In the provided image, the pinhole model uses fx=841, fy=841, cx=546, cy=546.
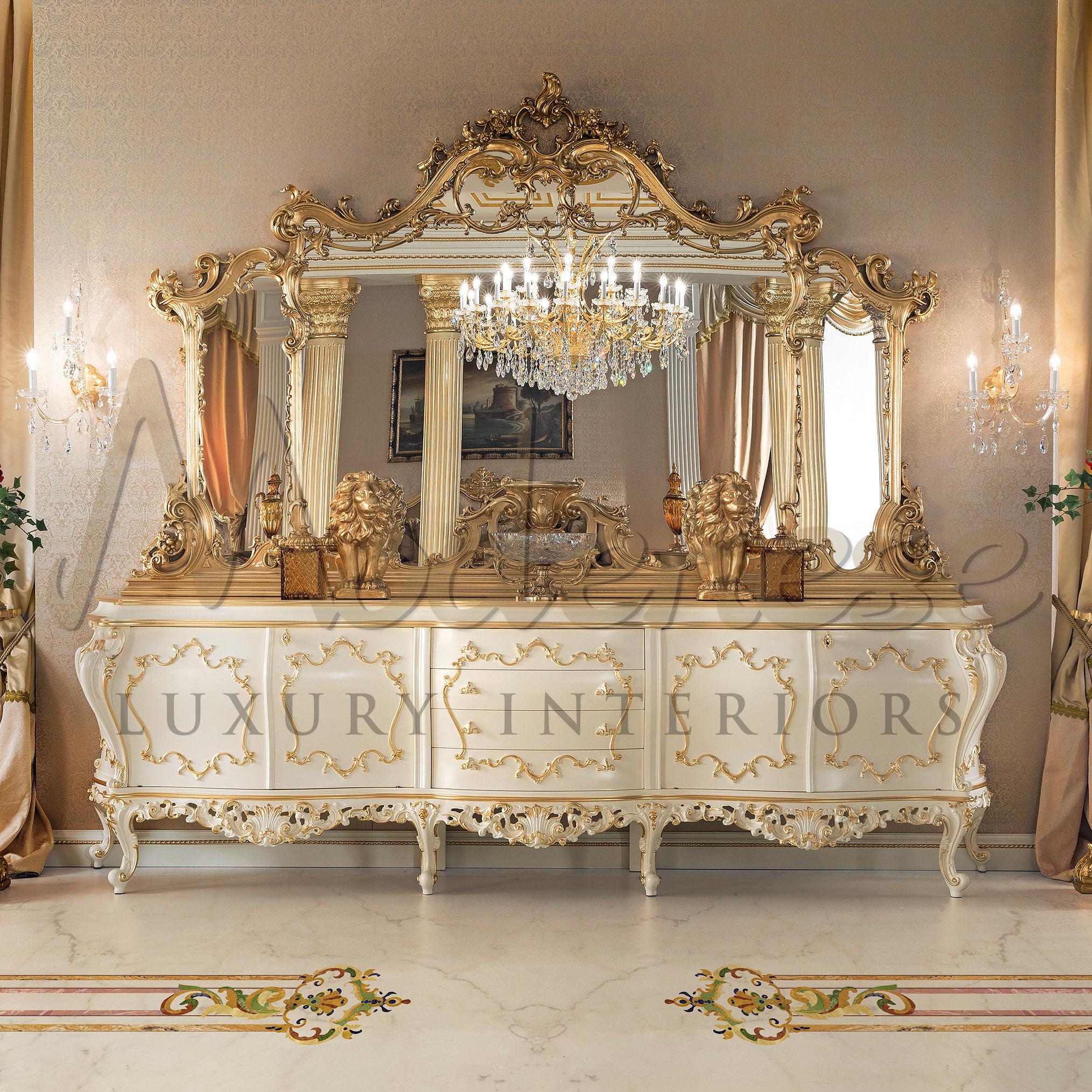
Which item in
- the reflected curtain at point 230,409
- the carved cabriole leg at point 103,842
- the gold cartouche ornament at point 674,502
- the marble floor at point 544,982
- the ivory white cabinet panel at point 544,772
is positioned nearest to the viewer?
the marble floor at point 544,982

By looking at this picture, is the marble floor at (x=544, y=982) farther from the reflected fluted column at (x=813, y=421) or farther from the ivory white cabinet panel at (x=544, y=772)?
the reflected fluted column at (x=813, y=421)

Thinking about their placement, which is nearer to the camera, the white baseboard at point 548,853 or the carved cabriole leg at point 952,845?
the carved cabriole leg at point 952,845

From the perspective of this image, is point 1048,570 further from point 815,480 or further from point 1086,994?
point 1086,994

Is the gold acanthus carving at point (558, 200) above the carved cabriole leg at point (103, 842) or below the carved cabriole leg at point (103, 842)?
above

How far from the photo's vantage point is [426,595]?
9.48ft

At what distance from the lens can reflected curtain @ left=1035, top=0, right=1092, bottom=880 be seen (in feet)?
9.67

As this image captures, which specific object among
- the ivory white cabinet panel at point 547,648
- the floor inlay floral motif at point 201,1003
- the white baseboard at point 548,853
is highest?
the ivory white cabinet panel at point 547,648

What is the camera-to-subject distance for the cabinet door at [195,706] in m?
2.67

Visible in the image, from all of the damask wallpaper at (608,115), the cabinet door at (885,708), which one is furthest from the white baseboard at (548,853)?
the cabinet door at (885,708)

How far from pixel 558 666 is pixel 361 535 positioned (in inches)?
30.5

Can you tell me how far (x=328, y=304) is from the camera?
301cm

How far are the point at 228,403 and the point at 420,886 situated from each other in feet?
5.99

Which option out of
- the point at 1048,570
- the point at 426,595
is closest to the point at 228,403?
the point at 426,595

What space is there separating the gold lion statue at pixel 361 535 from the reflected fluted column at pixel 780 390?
1.36 m
